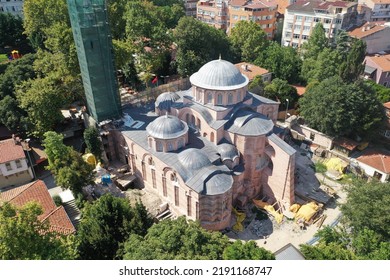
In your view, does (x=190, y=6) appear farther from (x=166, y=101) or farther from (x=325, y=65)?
(x=166, y=101)

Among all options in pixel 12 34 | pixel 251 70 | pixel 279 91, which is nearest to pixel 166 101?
pixel 279 91

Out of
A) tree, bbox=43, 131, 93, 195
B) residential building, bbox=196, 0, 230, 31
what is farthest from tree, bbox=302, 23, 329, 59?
tree, bbox=43, 131, 93, 195

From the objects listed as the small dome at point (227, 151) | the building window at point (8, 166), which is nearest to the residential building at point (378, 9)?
the small dome at point (227, 151)

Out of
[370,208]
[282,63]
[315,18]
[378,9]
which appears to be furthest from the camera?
[378,9]

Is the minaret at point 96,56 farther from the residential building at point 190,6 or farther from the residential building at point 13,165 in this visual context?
the residential building at point 190,6

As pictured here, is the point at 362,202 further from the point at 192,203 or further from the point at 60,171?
the point at 60,171
